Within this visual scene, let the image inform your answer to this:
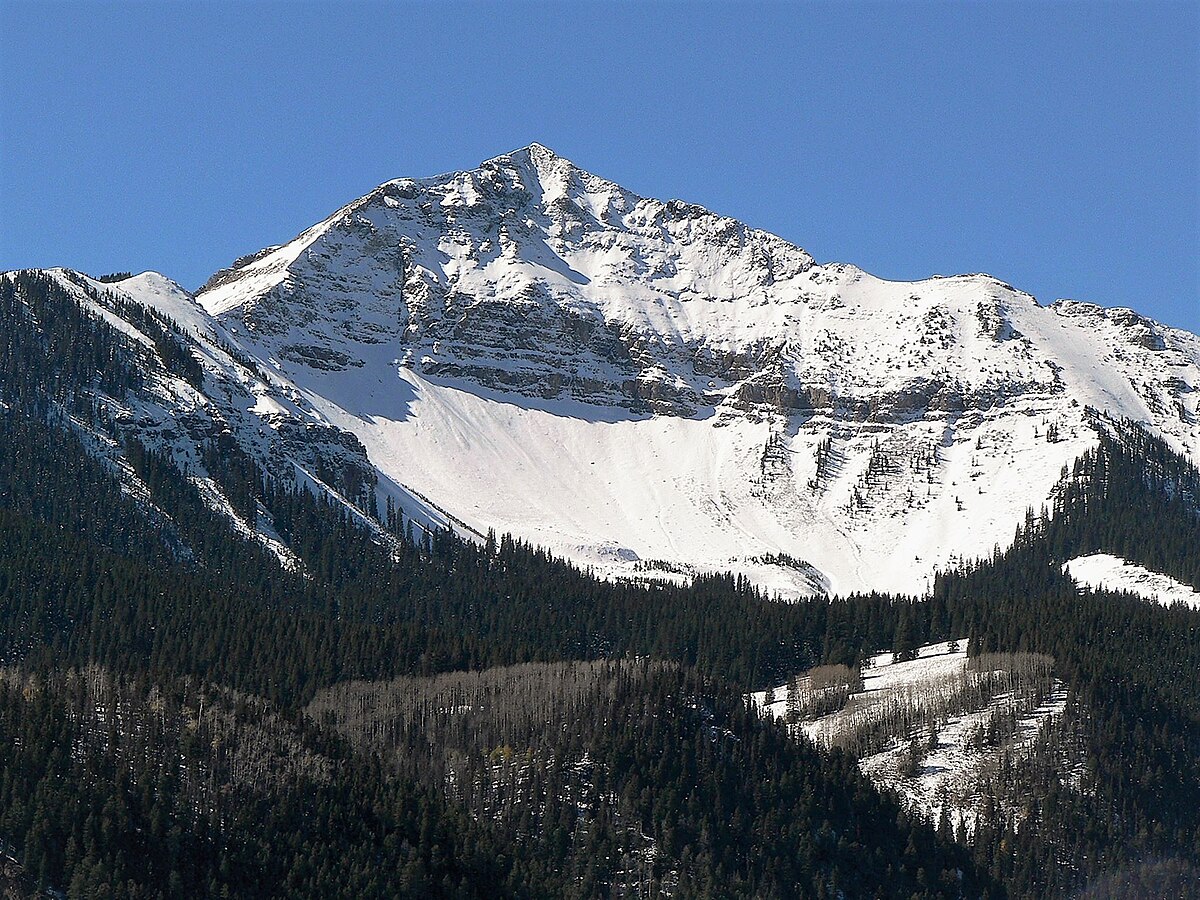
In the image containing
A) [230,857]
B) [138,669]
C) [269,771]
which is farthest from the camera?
[138,669]

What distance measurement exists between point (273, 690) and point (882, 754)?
6816 centimetres

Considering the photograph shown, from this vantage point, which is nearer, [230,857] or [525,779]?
[230,857]

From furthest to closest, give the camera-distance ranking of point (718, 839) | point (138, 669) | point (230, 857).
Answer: point (138, 669), point (718, 839), point (230, 857)

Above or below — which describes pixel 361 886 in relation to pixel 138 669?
below

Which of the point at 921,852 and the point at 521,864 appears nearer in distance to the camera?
the point at 521,864

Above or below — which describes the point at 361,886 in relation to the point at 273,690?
below

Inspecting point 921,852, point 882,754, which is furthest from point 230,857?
point 882,754

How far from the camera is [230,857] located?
147375mm

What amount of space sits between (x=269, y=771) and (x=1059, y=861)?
78.7 metres

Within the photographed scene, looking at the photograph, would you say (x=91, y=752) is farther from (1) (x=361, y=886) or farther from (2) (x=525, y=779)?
(2) (x=525, y=779)

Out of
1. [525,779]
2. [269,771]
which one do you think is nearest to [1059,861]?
[525,779]

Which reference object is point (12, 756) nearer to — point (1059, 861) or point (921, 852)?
point (921, 852)

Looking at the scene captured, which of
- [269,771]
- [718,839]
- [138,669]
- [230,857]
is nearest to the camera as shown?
[230,857]

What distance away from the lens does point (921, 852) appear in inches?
6934
